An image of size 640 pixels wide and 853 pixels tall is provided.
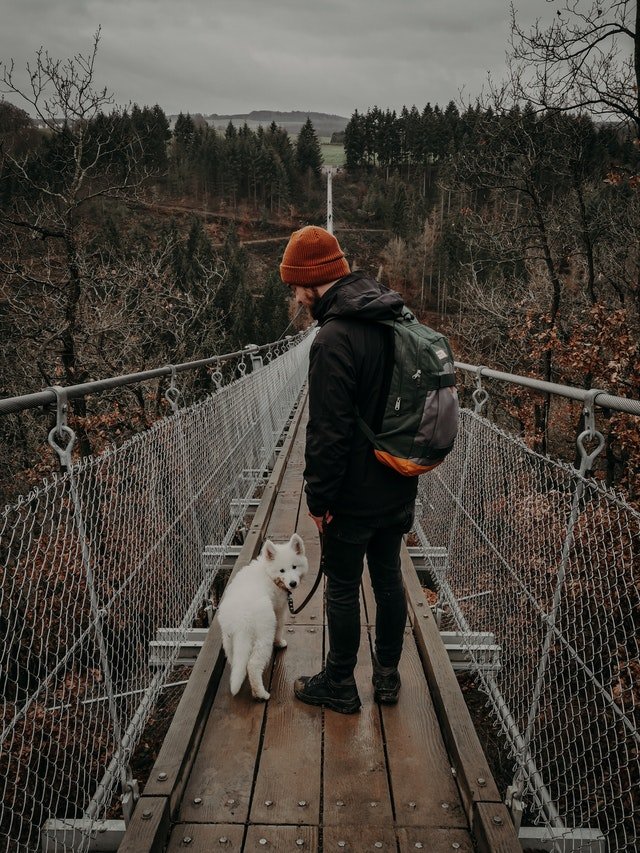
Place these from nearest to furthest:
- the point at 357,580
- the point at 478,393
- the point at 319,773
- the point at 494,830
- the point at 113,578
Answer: the point at 494,830
the point at 319,773
the point at 357,580
the point at 113,578
the point at 478,393

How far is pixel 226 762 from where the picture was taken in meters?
2.07

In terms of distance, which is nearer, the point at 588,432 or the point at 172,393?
the point at 588,432

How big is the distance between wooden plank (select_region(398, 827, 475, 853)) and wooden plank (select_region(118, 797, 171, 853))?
29.0 inches

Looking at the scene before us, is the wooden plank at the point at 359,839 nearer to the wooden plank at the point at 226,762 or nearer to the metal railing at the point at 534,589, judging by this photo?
the wooden plank at the point at 226,762

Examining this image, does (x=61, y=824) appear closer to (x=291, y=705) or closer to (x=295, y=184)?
(x=291, y=705)

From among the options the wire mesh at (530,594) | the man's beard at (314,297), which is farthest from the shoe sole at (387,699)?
the man's beard at (314,297)

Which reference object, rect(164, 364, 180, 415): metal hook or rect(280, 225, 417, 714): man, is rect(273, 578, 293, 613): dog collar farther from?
rect(164, 364, 180, 415): metal hook

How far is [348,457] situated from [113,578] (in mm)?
1363

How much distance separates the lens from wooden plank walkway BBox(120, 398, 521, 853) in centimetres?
175

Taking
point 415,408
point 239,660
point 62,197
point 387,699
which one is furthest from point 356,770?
point 62,197

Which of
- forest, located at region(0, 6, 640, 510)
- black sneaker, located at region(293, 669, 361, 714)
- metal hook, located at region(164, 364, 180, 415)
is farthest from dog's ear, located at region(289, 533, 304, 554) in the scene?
forest, located at region(0, 6, 640, 510)

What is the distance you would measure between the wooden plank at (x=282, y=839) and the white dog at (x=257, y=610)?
59cm

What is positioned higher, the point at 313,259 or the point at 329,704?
the point at 313,259

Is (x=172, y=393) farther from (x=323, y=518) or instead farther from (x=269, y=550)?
(x=323, y=518)
